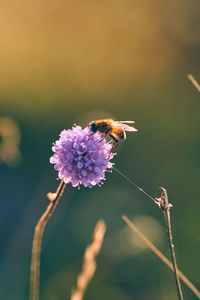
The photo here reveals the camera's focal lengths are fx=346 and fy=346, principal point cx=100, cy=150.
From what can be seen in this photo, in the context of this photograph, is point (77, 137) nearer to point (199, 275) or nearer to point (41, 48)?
point (199, 275)

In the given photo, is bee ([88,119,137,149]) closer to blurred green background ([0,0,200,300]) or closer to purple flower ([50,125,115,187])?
purple flower ([50,125,115,187])

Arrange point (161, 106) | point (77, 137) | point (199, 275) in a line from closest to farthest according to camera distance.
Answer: point (77, 137) → point (199, 275) → point (161, 106)

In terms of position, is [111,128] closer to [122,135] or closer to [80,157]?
[122,135]

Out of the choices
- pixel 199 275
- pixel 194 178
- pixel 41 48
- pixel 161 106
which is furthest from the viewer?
pixel 41 48

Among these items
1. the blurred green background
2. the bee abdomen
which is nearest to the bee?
the bee abdomen

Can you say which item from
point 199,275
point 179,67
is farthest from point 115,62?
point 199,275

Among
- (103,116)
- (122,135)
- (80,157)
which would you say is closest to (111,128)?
(122,135)
